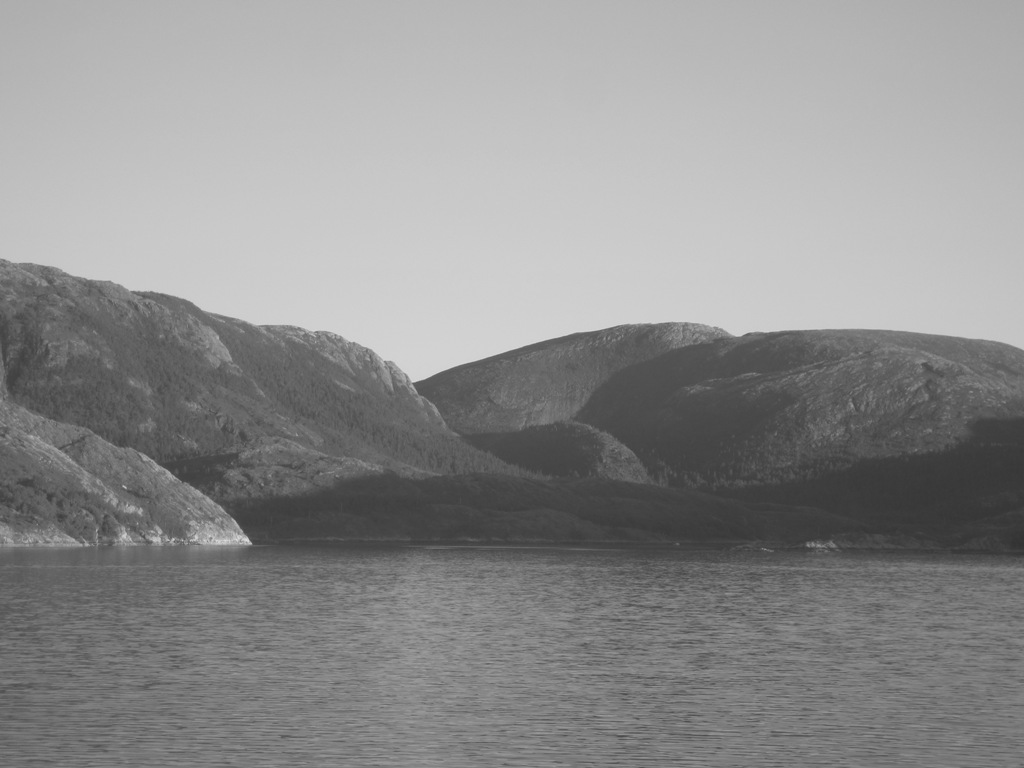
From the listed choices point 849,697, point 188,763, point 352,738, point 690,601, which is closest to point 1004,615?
point 690,601

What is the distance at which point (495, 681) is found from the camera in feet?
279

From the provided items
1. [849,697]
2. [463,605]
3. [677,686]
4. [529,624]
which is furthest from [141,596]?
[849,697]

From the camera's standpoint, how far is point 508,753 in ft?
208

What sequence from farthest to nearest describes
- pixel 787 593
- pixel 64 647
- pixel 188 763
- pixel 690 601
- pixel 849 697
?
pixel 787 593 < pixel 690 601 < pixel 64 647 < pixel 849 697 < pixel 188 763

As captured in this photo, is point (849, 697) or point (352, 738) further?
point (849, 697)

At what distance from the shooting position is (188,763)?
195 feet

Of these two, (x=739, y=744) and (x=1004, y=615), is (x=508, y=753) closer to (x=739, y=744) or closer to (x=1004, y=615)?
(x=739, y=744)

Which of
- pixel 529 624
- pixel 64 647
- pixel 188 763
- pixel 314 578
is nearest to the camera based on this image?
pixel 188 763

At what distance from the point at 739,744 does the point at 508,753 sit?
1059 cm

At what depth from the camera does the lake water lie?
63716mm

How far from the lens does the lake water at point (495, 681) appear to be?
63716 mm

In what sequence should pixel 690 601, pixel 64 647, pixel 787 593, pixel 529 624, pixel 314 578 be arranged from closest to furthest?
pixel 64 647, pixel 529 624, pixel 690 601, pixel 787 593, pixel 314 578

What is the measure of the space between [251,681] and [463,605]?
5952 cm

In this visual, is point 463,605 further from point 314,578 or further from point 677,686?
point 677,686
